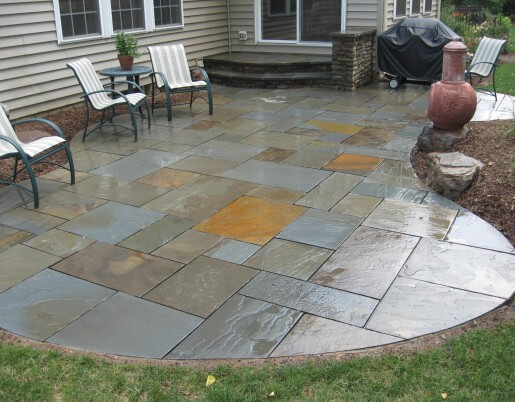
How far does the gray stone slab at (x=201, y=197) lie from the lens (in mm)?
4574

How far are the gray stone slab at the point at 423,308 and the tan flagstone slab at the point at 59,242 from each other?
2.15 metres

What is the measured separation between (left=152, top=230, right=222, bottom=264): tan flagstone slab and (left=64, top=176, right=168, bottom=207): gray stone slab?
81 cm

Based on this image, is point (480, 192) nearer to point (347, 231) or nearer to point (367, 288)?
point (347, 231)

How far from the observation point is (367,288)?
11.1 feet

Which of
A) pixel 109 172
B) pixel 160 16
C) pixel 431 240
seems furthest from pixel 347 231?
pixel 160 16

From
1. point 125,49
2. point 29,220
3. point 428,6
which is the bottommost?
point 29,220

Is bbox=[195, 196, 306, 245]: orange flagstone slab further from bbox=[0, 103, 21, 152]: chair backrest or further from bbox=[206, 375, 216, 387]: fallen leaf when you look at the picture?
bbox=[0, 103, 21, 152]: chair backrest

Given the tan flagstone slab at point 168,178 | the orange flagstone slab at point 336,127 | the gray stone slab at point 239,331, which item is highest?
the orange flagstone slab at point 336,127

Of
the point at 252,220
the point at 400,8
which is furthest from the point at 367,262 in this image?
the point at 400,8

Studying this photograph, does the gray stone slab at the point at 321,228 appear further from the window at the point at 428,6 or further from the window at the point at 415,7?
the window at the point at 428,6

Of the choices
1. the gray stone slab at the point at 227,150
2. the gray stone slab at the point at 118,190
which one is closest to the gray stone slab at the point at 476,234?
the gray stone slab at the point at 227,150

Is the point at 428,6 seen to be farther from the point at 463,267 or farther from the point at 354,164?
the point at 463,267

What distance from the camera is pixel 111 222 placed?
14.4 ft

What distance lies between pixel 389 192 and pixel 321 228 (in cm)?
99
